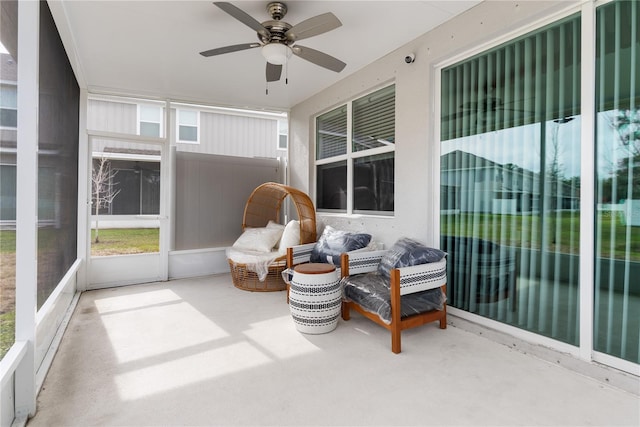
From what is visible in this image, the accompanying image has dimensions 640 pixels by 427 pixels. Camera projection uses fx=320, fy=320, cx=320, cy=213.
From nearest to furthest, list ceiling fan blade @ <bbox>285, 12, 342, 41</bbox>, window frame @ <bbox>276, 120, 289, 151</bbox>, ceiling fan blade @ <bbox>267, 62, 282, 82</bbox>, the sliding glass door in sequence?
the sliding glass door → ceiling fan blade @ <bbox>285, 12, 342, 41</bbox> → ceiling fan blade @ <bbox>267, 62, 282, 82</bbox> → window frame @ <bbox>276, 120, 289, 151</bbox>

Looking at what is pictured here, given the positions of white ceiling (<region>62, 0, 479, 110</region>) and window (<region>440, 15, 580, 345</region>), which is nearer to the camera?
window (<region>440, 15, 580, 345</region>)

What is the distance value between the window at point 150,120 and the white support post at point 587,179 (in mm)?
5001

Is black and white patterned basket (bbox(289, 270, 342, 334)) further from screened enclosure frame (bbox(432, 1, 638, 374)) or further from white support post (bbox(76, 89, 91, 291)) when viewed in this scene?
white support post (bbox(76, 89, 91, 291))

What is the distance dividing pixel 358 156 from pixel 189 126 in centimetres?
280

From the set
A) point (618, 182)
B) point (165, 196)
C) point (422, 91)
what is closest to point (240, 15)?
point (422, 91)

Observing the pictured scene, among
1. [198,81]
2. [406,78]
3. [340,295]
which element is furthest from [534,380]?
[198,81]

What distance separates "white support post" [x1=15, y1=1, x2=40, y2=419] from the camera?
5.71 ft

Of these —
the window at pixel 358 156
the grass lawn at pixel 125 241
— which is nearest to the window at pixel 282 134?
the window at pixel 358 156

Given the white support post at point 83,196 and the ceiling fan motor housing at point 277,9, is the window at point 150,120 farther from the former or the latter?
the ceiling fan motor housing at point 277,9

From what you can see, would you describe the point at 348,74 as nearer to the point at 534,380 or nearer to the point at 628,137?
the point at 628,137

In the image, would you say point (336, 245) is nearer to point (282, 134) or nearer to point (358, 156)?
point (358, 156)

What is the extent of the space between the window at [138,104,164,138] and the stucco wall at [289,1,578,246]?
2938 mm

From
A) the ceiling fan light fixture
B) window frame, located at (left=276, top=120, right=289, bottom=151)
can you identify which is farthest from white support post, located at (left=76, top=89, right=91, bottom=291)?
the ceiling fan light fixture

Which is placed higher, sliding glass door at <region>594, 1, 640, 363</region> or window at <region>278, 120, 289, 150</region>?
window at <region>278, 120, 289, 150</region>
